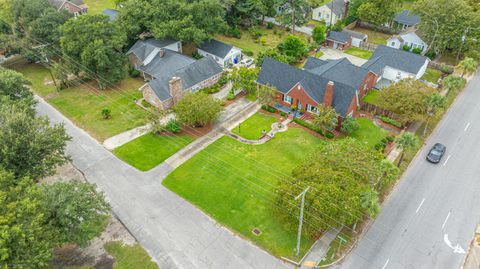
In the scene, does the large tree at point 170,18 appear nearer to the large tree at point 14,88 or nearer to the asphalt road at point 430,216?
the large tree at point 14,88

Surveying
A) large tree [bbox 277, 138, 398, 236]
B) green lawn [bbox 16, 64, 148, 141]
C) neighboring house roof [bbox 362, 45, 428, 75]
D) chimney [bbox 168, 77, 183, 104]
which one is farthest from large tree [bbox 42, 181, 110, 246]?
neighboring house roof [bbox 362, 45, 428, 75]

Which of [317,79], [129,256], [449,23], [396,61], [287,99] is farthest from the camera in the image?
[449,23]

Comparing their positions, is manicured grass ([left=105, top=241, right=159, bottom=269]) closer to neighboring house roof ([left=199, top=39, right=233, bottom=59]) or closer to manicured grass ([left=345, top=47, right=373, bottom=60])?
neighboring house roof ([left=199, top=39, right=233, bottom=59])

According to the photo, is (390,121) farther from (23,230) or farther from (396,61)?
(23,230)

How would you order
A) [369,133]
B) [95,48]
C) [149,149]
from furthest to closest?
[95,48], [369,133], [149,149]

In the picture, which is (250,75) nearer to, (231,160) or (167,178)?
(231,160)

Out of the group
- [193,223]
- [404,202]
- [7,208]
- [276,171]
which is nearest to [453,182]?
[404,202]

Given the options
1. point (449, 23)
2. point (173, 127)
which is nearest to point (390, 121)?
point (449, 23)
